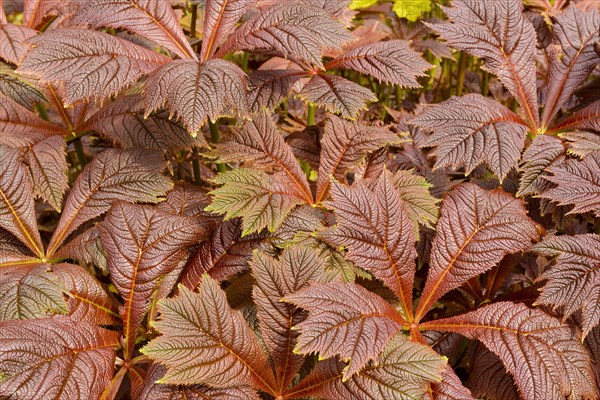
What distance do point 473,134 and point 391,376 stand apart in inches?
23.5

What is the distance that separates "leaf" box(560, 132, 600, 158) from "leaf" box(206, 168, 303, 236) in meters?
0.63

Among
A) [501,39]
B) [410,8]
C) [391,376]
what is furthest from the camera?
[410,8]

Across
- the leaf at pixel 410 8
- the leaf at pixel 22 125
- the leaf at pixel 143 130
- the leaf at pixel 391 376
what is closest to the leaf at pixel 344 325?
the leaf at pixel 391 376

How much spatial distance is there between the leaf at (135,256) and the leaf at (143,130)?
0.83ft

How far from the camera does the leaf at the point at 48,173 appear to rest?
1382 millimetres

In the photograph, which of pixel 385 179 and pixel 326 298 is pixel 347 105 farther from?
pixel 326 298

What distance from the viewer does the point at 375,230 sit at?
3.85ft

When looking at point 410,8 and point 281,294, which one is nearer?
point 281,294

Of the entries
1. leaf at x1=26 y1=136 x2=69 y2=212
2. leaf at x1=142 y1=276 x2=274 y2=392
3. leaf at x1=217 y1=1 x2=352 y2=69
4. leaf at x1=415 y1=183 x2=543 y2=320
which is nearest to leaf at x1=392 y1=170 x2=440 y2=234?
leaf at x1=415 y1=183 x2=543 y2=320

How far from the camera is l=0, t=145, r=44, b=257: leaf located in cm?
129

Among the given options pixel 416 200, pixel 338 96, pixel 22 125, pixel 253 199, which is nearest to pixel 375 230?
pixel 416 200

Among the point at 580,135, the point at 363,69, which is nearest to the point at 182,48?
the point at 363,69

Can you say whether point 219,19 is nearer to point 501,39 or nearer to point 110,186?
point 110,186

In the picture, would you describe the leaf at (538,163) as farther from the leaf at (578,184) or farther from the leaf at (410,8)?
the leaf at (410,8)
